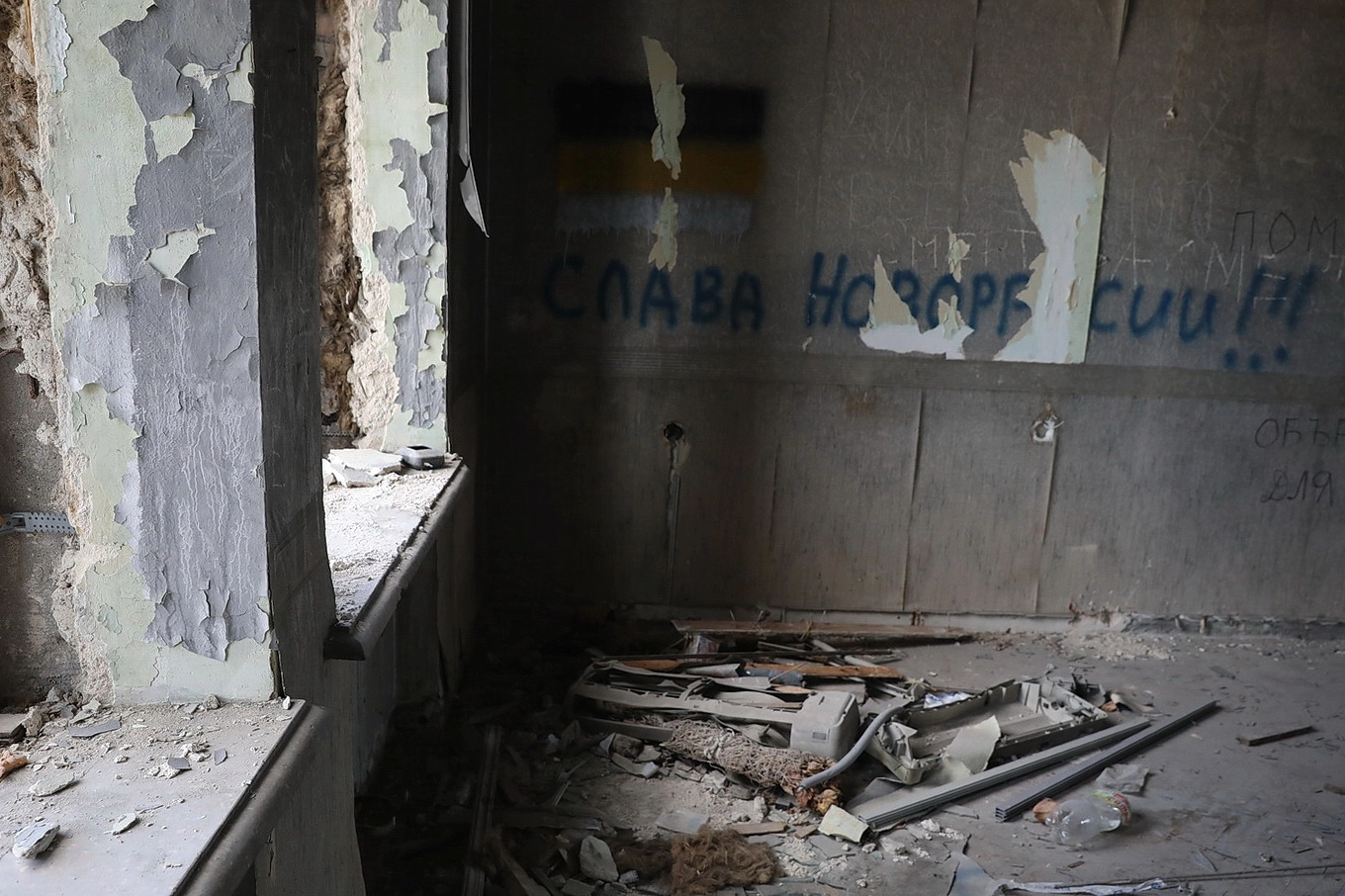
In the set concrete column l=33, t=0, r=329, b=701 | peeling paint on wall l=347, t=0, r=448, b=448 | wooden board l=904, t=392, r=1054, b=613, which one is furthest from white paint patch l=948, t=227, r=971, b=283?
concrete column l=33, t=0, r=329, b=701

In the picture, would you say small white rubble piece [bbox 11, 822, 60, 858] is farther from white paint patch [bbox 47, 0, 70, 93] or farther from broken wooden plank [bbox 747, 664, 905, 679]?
broken wooden plank [bbox 747, 664, 905, 679]

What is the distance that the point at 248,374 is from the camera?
1.55 metres

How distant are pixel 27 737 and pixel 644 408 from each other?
3.35 meters

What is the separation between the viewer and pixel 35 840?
1271 mm

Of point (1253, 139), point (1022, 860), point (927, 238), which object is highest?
point (1253, 139)

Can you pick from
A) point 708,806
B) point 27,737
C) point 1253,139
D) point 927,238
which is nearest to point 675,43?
point 927,238

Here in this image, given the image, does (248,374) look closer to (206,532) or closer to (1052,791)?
(206,532)

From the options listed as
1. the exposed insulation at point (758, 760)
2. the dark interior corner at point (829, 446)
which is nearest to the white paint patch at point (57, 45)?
the dark interior corner at point (829, 446)

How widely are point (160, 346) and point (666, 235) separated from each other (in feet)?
10.5

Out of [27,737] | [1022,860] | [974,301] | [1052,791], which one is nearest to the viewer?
[27,737]

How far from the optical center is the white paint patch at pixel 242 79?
147cm

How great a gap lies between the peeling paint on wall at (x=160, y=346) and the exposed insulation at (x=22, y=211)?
5 centimetres

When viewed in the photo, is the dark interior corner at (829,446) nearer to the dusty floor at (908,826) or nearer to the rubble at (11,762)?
the dusty floor at (908,826)

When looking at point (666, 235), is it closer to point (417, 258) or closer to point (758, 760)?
point (417, 258)
